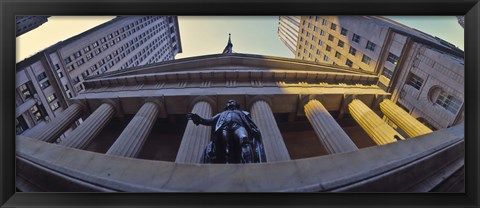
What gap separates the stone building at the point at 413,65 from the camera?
57.2 feet

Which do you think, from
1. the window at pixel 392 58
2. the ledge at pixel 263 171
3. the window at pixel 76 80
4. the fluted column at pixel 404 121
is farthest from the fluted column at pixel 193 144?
the window at pixel 76 80

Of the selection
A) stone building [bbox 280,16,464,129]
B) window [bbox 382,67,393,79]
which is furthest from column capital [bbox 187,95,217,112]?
window [bbox 382,67,393,79]

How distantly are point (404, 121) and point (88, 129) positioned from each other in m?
20.3

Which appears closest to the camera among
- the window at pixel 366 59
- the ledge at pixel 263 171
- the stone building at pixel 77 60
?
the ledge at pixel 263 171

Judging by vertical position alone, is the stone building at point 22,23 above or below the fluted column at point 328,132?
above

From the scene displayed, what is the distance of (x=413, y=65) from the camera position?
21188mm

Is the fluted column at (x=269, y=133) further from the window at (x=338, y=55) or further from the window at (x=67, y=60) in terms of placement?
the window at (x=67, y=60)

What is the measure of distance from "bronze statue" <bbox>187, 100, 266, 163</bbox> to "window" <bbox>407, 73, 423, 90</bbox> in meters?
17.6

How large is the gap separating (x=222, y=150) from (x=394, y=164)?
5.36 meters

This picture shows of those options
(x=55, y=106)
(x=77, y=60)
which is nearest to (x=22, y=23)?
(x=55, y=106)

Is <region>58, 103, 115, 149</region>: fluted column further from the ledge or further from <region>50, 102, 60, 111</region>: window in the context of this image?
<region>50, 102, 60, 111</region>: window

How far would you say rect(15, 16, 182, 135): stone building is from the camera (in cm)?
3772
